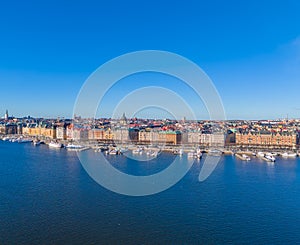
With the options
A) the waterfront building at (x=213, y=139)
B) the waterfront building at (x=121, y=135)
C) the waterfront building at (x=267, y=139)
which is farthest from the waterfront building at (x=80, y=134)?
the waterfront building at (x=267, y=139)

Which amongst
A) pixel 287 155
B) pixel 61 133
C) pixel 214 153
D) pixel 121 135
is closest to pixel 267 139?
pixel 287 155

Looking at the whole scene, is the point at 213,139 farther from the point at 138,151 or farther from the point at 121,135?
the point at 121,135

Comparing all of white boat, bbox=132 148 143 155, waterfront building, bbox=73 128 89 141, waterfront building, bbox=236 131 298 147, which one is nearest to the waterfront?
white boat, bbox=132 148 143 155

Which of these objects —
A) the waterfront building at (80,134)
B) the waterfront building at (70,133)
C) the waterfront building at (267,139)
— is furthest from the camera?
the waterfront building at (70,133)

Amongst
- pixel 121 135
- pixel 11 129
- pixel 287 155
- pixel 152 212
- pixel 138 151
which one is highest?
pixel 11 129

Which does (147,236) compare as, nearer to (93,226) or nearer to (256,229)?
(93,226)

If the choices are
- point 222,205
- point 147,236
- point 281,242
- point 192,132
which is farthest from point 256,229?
point 192,132

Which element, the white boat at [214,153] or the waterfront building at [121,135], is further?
the waterfront building at [121,135]

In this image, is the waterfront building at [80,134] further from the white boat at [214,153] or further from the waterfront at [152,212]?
the waterfront at [152,212]
